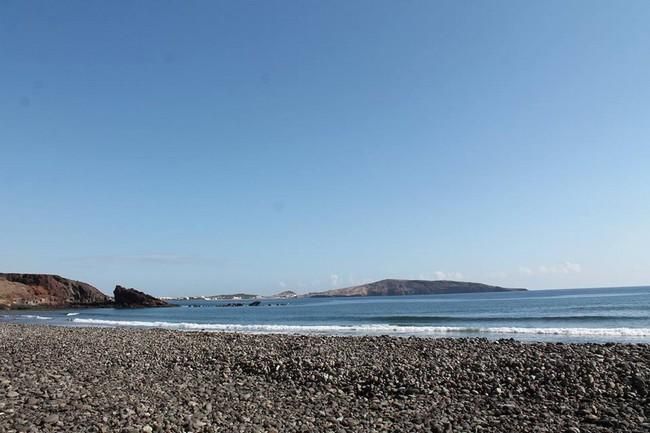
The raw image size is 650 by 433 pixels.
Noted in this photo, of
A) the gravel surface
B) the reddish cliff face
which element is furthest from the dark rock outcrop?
the gravel surface

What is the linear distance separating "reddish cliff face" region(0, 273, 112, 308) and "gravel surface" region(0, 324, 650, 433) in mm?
75105

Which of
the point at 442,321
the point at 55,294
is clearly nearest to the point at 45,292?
the point at 55,294

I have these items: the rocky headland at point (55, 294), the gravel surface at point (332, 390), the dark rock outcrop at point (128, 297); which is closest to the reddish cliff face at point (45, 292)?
the rocky headland at point (55, 294)

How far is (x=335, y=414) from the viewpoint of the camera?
8.01 meters

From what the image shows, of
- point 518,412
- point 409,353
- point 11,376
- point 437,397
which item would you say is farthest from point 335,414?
point 11,376

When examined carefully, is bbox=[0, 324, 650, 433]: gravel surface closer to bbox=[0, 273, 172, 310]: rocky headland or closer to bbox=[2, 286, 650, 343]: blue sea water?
bbox=[2, 286, 650, 343]: blue sea water

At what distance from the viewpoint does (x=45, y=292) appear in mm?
85250

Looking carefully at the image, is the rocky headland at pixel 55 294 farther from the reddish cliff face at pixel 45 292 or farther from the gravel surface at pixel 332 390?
the gravel surface at pixel 332 390

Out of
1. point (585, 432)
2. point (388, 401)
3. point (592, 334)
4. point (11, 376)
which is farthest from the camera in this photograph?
point (592, 334)

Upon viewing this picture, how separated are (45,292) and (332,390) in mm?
90971

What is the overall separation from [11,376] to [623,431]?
12007 mm

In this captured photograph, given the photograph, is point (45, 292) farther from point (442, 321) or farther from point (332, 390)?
point (332, 390)

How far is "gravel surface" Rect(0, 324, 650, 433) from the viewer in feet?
24.3

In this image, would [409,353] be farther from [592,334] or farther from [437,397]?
[592,334]
